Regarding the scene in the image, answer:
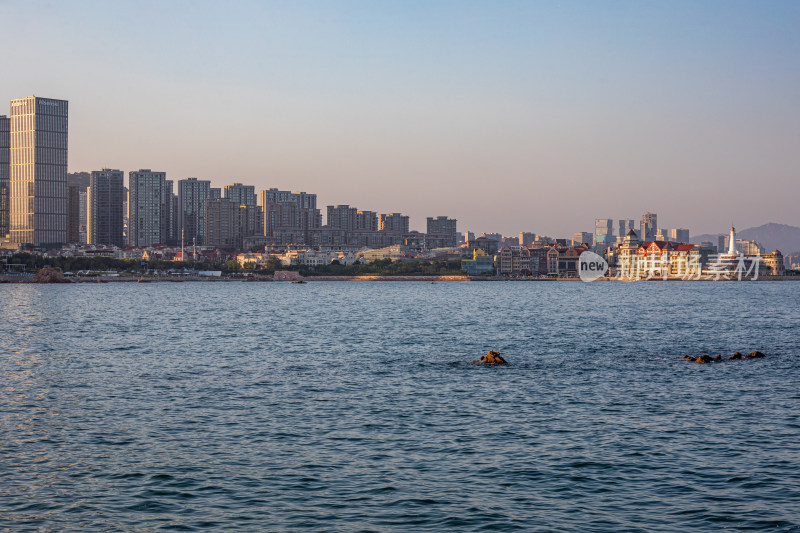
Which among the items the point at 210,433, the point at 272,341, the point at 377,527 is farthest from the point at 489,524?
the point at 272,341

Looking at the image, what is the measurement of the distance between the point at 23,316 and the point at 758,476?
319 feet

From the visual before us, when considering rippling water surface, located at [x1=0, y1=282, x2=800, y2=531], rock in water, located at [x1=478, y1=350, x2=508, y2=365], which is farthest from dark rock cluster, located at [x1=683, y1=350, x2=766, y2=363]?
rock in water, located at [x1=478, y1=350, x2=508, y2=365]

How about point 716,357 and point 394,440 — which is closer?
point 394,440

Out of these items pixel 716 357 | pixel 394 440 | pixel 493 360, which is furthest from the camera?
pixel 716 357

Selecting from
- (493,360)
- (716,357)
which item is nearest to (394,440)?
(493,360)

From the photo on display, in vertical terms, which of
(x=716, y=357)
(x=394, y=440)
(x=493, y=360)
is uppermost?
(x=716, y=357)

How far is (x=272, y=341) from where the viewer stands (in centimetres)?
7000

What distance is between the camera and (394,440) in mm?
30047

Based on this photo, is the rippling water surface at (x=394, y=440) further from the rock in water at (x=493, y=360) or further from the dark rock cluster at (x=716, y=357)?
the dark rock cluster at (x=716, y=357)

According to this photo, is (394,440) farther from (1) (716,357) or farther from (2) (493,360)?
(1) (716,357)

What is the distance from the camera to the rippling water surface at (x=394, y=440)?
72.4ft

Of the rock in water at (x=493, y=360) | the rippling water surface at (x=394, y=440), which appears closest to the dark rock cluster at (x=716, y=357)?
the rippling water surface at (x=394, y=440)

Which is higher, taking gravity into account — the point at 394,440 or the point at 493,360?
the point at 493,360

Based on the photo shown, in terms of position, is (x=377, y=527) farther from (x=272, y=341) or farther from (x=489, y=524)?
(x=272, y=341)
